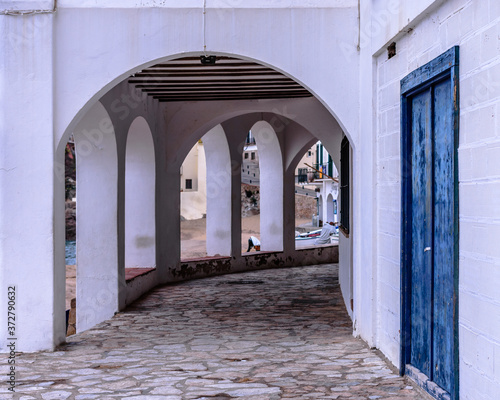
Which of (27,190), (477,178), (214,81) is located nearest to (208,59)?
(214,81)

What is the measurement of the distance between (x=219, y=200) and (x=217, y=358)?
741 cm

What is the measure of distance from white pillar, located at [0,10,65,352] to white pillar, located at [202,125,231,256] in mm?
6892

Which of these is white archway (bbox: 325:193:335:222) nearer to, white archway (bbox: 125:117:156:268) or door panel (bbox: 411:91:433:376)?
white archway (bbox: 125:117:156:268)

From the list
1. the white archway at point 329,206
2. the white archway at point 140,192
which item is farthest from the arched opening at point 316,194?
the white archway at point 140,192

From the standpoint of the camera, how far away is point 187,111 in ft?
36.6

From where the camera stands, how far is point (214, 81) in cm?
923

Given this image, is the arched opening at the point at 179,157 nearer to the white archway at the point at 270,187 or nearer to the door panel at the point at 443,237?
the white archway at the point at 270,187

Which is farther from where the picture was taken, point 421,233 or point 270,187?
point 270,187

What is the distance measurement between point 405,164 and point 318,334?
260 centimetres

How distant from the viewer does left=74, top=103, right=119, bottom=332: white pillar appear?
859cm

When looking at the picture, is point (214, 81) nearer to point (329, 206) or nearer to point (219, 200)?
point (219, 200)

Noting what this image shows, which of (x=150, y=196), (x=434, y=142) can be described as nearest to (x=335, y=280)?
(x=150, y=196)

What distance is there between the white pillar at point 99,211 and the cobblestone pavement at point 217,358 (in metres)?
0.46

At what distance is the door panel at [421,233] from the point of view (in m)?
4.51
